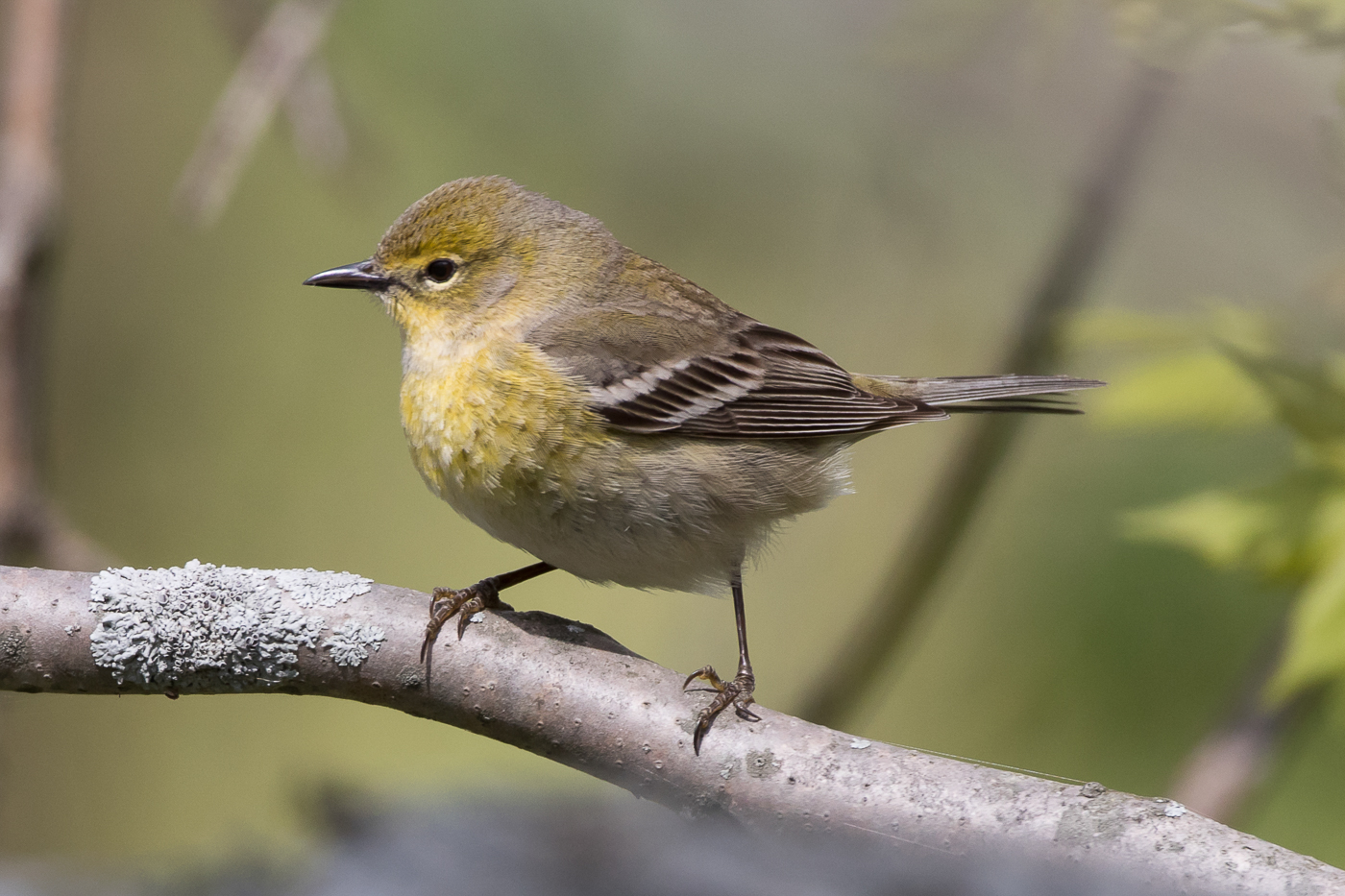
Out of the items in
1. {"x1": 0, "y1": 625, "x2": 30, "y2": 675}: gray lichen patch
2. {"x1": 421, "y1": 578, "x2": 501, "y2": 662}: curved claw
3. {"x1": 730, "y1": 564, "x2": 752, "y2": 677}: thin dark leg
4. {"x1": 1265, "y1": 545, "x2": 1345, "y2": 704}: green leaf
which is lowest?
{"x1": 0, "y1": 625, "x2": 30, "y2": 675}: gray lichen patch

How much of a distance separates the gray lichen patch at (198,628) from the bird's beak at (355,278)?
1558mm

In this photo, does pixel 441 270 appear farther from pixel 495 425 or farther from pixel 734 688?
pixel 734 688

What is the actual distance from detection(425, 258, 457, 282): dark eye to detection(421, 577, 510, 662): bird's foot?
124 centimetres

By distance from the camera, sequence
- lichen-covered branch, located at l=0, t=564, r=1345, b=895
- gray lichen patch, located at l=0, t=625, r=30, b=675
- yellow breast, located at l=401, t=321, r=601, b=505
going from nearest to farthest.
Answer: lichen-covered branch, located at l=0, t=564, r=1345, b=895 < gray lichen patch, located at l=0, t=625, r=30, b=675 < yellow breast, located at l=401, t=321, r=601, b=505

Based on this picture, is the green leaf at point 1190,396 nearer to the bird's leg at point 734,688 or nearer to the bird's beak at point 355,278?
the bird's leg at point 734,688

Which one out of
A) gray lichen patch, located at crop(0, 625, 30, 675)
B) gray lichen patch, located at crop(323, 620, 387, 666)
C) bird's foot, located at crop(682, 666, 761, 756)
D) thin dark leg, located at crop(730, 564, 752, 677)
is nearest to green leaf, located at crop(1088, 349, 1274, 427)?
thin dark leg, located at crop(730, 564, 752, 677)

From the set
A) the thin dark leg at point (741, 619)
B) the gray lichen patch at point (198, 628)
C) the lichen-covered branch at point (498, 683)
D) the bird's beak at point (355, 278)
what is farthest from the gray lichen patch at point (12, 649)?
the bird's beak at point (355, 278)

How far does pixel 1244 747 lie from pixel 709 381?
6.16 feet

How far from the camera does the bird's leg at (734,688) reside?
→ 2.28 metres

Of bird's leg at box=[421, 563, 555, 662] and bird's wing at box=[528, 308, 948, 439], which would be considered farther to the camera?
bird's wing at box=[528, 308, 948, 439]

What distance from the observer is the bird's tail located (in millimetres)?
3623

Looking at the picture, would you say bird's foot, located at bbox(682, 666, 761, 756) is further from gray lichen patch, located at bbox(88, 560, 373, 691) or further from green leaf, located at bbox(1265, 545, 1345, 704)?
green leaf, located at bbox(1265, 545, 1345, 704)

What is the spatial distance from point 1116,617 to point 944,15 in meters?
3.09

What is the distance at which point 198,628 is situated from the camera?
2.27 m
